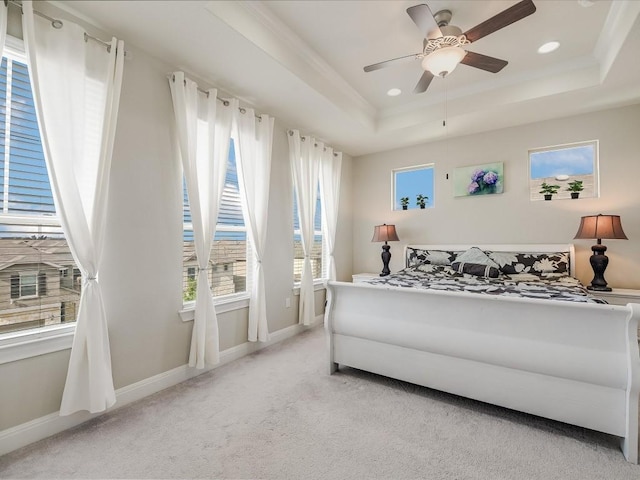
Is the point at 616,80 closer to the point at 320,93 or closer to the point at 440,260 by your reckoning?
the point at 440,260

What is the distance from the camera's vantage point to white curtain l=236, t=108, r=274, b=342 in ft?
10.3

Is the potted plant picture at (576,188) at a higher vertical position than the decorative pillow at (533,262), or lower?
higher

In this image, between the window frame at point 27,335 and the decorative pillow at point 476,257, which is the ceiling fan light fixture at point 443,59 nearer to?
the decorative pillow at point 476,257

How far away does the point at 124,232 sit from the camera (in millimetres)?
2264

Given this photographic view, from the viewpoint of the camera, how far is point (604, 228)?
3.11 meters

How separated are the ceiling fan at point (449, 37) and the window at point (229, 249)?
5.69ft

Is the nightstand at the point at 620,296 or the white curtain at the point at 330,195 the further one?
the white curtain at the point at 330,195

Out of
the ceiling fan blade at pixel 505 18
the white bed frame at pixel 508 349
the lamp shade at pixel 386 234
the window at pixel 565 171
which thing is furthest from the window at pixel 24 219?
the window at pixel 565 171

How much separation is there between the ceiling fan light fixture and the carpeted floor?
99.7 inches

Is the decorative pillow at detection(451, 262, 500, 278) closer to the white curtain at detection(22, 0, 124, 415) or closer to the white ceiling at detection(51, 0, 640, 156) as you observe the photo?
the white ceiling at detection(51, 0, 640, 156)

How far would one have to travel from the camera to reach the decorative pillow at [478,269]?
3.37 metres

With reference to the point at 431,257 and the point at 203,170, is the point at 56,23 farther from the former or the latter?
the point at 431,257

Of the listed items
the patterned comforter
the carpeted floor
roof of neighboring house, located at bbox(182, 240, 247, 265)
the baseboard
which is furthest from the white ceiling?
the carpeted floor

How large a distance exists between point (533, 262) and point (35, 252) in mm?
4500
